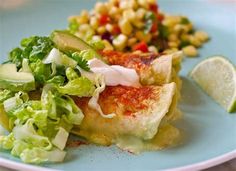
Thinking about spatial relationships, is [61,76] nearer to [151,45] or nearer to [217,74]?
[217,74]

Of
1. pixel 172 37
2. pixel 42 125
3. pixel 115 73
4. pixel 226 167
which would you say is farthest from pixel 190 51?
pixel 42 125

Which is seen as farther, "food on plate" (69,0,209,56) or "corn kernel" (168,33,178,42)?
"corn kernel" (168,33,178,42)

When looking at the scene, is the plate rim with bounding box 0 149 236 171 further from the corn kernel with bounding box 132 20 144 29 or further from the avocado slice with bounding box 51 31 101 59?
the corn kernel with bounding box 132 20 144 29

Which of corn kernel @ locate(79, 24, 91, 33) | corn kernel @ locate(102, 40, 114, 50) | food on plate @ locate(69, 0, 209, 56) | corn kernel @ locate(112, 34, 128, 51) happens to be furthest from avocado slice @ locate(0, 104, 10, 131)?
corn kernel @ locate(79, 24, 91, 33)

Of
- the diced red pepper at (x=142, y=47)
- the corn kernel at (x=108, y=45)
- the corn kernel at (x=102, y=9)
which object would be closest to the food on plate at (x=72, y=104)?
the corn kernel at (x=108, y=45)

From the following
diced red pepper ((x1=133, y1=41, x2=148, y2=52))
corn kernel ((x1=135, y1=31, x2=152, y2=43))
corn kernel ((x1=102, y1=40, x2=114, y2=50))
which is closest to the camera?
corn kernel ((x1=102, y1=40, x2=114, y2=50))

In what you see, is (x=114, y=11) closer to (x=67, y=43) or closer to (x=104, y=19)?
(x=104, y=19)

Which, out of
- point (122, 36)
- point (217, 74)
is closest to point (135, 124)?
point (217, 74)
